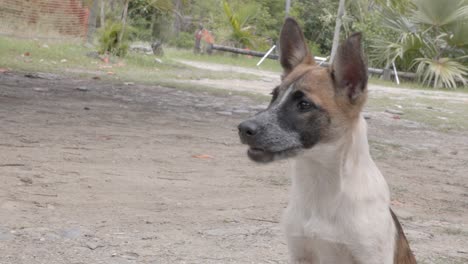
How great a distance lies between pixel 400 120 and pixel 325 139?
9.19 meters

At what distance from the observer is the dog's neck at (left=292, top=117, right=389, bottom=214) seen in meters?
3.78

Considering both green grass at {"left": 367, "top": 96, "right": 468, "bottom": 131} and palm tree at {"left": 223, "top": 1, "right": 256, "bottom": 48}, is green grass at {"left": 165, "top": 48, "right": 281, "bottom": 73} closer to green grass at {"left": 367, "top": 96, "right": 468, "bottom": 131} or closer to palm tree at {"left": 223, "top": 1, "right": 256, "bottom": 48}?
palm tree at {"left": 223, "top": 1, "right": 256, "bottom": 48}

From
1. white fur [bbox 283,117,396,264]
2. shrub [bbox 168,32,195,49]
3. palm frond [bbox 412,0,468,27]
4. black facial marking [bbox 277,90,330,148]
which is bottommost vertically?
shrub [bbox 168,32,195,49]

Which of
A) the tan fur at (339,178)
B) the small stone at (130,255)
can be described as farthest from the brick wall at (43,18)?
the tan fur at (339,178)

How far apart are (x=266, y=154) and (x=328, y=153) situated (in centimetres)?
31

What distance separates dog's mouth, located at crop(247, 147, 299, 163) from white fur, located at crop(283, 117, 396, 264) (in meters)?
0.09

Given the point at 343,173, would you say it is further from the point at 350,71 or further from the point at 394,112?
the point at 394,112

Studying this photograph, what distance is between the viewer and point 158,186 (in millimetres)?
6387

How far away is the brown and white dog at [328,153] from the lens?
3.71 metres

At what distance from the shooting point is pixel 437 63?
25406 mm

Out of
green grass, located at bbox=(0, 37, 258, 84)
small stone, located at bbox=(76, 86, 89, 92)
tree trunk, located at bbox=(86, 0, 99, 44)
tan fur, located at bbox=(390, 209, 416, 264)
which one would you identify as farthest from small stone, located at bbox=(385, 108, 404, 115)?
tree trunk, located at bbox=(86, 0, 99, 44)

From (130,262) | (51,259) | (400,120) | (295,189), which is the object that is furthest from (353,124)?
(400,120)

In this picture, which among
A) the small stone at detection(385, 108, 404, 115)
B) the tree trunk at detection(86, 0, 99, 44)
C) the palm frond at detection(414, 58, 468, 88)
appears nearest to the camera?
the small stone at detection(385, 108, 404, 115)

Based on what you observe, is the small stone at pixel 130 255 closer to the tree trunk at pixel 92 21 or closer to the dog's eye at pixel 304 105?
the dog's eye at pixel 304 105
